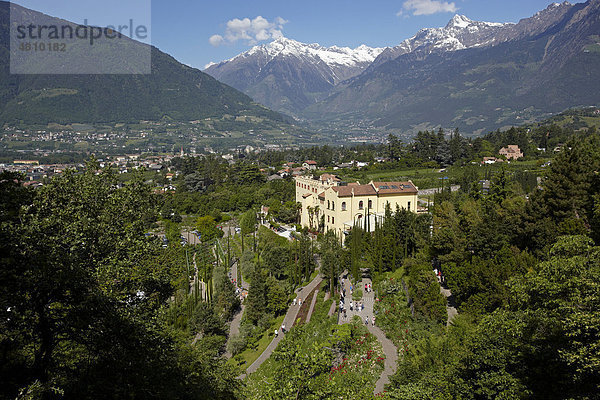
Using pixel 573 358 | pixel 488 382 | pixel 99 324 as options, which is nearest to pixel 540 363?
pixel 488 382

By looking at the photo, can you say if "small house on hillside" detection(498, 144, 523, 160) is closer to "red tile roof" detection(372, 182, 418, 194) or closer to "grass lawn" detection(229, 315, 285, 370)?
"red tile roof" detection(372, 182, 418, 194)

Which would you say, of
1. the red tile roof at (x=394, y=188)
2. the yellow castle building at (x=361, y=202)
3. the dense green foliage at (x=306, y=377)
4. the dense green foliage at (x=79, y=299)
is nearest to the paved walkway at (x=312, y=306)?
the dense green foliage at (x=306, y=377)

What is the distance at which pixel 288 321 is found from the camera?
2523 cm

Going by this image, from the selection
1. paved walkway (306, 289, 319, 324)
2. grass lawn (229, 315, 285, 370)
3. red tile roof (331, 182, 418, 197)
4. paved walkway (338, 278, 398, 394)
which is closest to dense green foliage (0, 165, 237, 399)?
paved walkway (338, 278, 398, 394)

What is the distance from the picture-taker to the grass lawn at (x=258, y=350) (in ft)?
71.2

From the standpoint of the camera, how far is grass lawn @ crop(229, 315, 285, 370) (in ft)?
71.2

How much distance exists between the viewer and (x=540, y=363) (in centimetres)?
1054

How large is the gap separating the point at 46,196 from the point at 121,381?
4641mm

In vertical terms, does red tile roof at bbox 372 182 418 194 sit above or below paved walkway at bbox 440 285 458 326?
above

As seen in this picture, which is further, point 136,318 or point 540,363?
point 540,363

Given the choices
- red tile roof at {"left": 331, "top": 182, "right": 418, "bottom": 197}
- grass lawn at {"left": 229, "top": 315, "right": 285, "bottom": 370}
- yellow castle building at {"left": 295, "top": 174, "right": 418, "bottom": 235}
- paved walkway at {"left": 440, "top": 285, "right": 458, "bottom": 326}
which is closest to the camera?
paved walkway at {"left": 440, "top": 285, "right": 458, "bottom": 326}

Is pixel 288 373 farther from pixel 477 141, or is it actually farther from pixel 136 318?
pixel 477 141

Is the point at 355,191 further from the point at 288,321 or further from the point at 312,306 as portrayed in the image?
the point at 288,321

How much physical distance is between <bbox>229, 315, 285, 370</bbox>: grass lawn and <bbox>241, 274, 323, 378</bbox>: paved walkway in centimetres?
31
